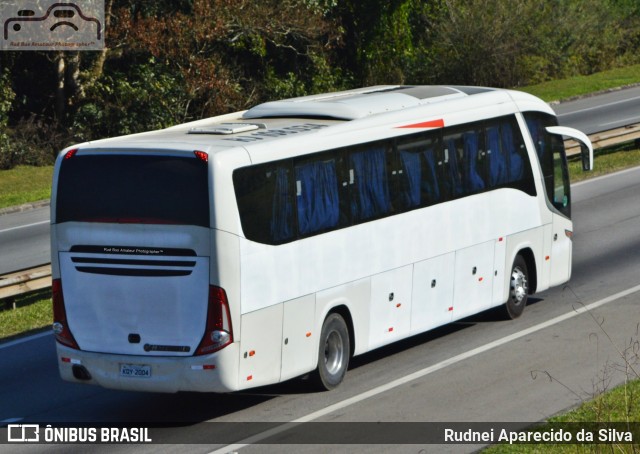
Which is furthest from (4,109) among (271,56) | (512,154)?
(512,154)

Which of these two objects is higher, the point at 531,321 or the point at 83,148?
the point at 83,148

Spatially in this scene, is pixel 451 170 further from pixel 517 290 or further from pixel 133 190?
pixel 133 190

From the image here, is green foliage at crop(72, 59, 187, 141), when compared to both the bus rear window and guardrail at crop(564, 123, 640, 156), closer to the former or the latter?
guardrail at crop(564, 123, 640, 156)

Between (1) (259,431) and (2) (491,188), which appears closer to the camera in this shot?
(1) (259,431)

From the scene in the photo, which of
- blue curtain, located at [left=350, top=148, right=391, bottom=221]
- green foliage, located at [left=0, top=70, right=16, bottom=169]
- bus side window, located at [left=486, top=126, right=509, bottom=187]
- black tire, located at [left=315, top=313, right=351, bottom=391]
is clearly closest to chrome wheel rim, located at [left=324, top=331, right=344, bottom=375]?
black tire, located at [left=315, top=313, right=351, bottom=391]

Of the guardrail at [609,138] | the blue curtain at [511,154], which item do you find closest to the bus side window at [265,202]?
the blue curtain at [511,154]

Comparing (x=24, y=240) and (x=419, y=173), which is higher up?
(x=419, y=173)

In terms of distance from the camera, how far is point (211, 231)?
12.3 metres

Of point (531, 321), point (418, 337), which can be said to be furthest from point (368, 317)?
point (531, 321)

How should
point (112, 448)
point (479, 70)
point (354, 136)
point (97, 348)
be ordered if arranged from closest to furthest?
1. point (112, 448)
2. point (97, 348)
3. point (354, 136)
4. point (479, 70)

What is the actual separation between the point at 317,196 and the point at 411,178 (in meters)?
1.93

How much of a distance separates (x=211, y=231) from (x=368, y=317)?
294cm

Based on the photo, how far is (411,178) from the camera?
50.2ft

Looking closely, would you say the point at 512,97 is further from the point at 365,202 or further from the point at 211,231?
the point at 211,231
